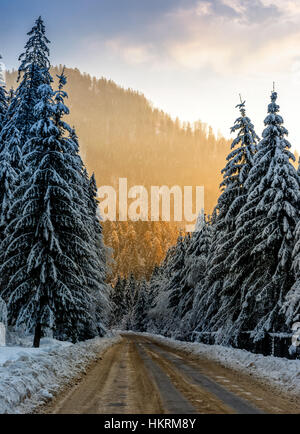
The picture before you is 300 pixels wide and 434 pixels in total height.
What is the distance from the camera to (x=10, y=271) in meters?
21.1

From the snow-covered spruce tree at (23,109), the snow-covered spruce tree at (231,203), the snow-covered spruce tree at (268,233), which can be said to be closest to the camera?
the snow-covered spruce tree at (268,233)

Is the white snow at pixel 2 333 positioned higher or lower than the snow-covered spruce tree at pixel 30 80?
lower

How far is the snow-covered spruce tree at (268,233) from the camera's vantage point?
1991 centimetres

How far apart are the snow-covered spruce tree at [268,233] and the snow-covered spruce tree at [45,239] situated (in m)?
9.01

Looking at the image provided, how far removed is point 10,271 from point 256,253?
43.4 feet

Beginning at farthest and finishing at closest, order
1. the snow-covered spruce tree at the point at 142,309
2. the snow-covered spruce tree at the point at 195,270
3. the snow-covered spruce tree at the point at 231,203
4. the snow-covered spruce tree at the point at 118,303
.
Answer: the snow-covered spruce tree at the point at 118,303 < the snow-covered spruce tree at the point at 142,309 < the snow-covered spruce tree at the point at 195,270 < the snow-covered spruce tree at the point at 231,203

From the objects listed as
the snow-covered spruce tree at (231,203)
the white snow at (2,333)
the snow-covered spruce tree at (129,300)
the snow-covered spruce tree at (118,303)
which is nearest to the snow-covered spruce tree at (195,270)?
the snow-covered spruce tree at (231,203)

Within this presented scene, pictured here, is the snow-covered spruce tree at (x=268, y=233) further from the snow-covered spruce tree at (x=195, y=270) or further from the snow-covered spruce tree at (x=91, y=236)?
the snow-covered spruce tree at (x=195, y=270)

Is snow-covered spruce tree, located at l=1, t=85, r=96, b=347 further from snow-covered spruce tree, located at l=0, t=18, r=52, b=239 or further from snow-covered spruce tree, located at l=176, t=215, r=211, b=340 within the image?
snow-covered spruce tree, located at l=176, t=215, r=211, b=340

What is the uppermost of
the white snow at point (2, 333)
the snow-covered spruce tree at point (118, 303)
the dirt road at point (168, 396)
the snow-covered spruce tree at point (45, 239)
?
the snow-covered spruce tree at point (45, 239)

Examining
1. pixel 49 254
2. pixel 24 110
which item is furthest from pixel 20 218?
pixel 24 110

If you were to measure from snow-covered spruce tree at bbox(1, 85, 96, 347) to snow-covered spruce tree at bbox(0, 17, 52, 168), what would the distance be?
6741 mm

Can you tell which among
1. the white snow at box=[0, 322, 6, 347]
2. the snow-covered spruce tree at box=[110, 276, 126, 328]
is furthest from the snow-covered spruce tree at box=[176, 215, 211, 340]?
the snow-covered spruce tree at box=[110, 276, 126, 328]
